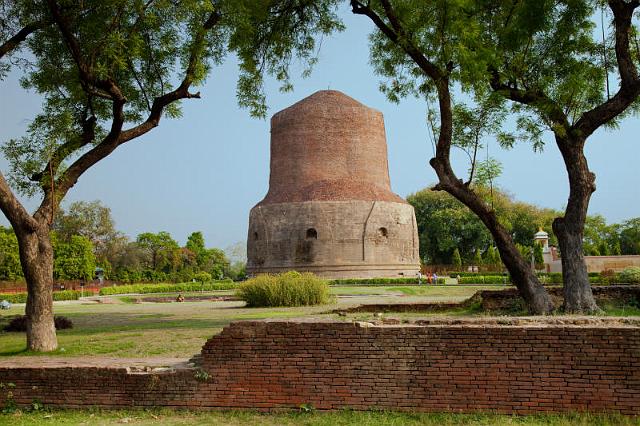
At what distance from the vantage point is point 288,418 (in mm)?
5609

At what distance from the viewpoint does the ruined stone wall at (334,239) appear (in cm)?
3278

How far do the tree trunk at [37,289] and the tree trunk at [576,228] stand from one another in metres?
8.49

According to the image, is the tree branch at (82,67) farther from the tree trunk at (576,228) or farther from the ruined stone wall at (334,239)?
the ruined stone wall at (334,239)

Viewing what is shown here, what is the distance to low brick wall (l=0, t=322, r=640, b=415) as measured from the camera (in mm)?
5301

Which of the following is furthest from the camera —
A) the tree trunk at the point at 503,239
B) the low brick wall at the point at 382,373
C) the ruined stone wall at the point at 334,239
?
the ruined stone wall at the point at 334,239

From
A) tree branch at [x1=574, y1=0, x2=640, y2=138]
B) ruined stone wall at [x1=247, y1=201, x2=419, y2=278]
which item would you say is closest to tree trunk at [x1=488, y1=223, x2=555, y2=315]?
tree branch at [x1=574, y1=0, x2=640, y2=138]

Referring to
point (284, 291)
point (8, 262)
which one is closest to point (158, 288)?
point (8, 262)

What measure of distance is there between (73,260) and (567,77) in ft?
132

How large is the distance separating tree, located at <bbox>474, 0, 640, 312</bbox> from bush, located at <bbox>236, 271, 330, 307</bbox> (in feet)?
26.5

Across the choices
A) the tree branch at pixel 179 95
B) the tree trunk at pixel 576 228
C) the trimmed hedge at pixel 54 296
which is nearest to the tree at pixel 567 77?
the tree trunk at pixel 576 228

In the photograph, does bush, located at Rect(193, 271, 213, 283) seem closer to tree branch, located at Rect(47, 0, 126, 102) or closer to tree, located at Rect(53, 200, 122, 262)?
tree, located at Rect(53, 200, 122, 262)

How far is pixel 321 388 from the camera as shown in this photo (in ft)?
18.9

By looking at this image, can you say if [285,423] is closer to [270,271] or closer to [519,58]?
[519,58]

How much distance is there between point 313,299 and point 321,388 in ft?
39.8
